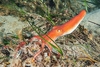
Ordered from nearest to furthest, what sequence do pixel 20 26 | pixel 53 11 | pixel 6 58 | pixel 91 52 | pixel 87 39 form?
pixel 6 58 < pixel 91 52 < pixel 87 39 < pixel 20 26 < pixel 53 11

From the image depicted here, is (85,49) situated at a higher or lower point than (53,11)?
lower

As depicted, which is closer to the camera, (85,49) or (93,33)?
(85,49)

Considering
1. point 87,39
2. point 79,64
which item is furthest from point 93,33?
point 79,64

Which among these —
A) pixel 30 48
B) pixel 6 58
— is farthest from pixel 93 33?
pixel 6 58

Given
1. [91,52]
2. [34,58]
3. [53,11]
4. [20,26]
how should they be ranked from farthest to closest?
[53,11] < [20,26] < [91,52] < [34,58]

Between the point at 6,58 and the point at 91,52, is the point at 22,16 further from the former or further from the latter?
the point at 91,52

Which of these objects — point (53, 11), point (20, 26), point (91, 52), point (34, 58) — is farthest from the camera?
point (53, 11)

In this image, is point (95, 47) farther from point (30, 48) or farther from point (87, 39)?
point (30, 48)

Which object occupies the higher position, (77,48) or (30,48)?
(30,48)

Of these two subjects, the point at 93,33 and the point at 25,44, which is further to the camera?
the point at 93,33
